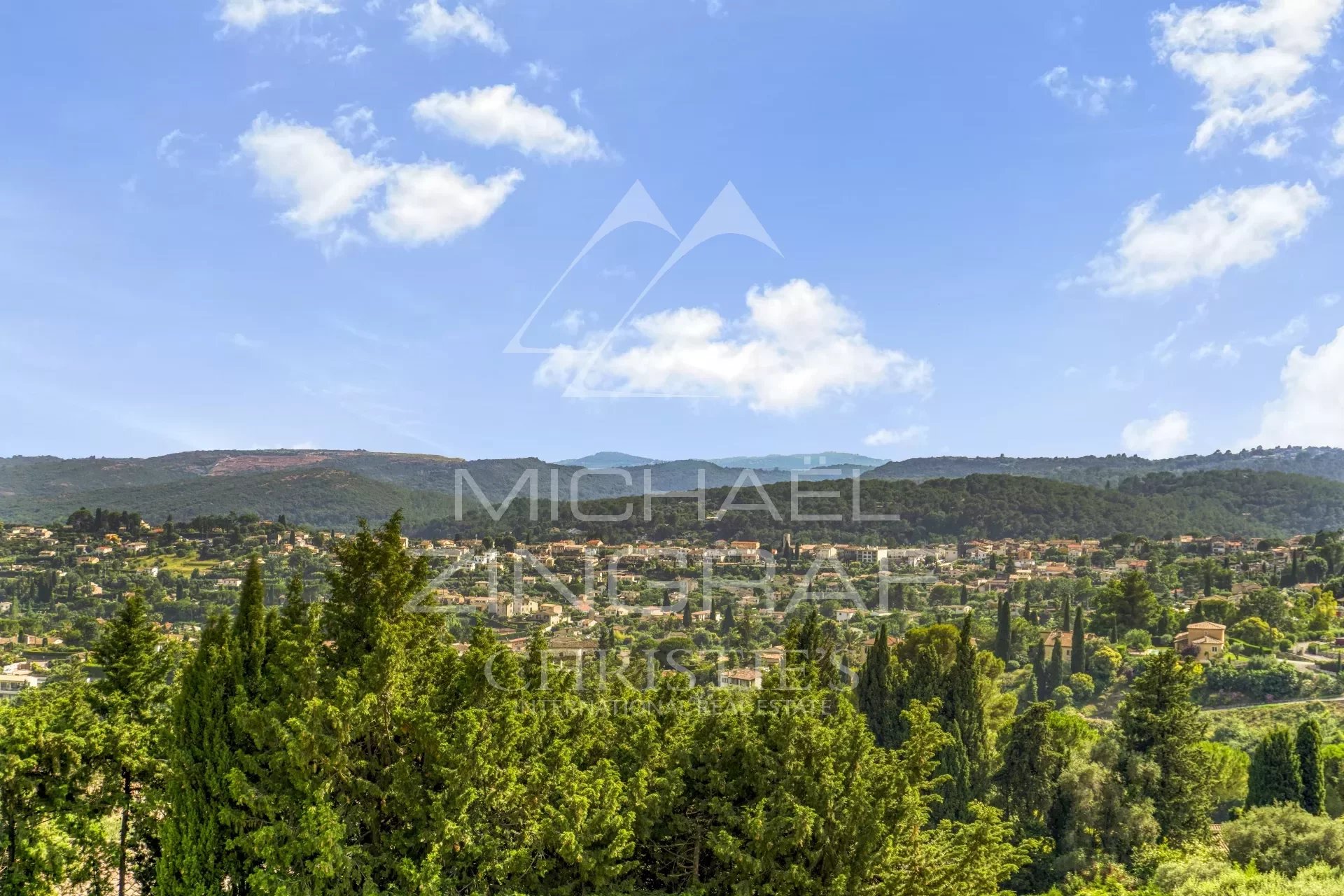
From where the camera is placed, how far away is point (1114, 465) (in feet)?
583

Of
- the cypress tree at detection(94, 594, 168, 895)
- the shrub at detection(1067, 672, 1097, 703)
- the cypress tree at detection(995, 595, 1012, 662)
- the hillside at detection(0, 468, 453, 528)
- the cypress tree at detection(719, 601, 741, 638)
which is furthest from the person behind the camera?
the hillside at detection(0, 468, 453, 528)

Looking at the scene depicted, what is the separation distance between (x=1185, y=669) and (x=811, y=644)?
8851mm

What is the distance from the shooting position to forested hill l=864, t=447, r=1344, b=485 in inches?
6398

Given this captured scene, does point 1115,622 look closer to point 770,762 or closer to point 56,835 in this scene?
point 770,762

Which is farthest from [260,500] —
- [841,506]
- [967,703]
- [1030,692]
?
[967,703]

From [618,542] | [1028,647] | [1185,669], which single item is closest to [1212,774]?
[1185,669]

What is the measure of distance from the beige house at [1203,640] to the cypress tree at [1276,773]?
20.6 metres

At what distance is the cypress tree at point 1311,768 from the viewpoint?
1784 centimetres

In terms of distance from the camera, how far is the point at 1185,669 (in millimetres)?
16828

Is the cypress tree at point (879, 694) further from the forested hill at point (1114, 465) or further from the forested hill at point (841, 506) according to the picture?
the forested hill at point (1114, 465)

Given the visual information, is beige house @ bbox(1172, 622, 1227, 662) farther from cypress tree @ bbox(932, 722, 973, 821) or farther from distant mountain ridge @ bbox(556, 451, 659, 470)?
distant mountain ridge @ bbox(556, 451, 659, 470)

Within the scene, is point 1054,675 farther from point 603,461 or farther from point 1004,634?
point 603,461

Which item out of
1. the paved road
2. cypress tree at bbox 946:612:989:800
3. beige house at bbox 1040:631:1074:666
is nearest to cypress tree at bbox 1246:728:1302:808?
cypress tree at bbox 946:612:989:800

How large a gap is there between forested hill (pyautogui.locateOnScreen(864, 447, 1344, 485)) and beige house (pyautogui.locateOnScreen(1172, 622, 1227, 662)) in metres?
120
